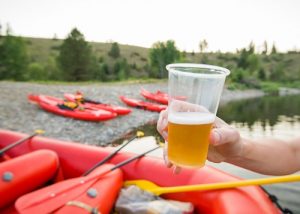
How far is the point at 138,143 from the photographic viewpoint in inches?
292

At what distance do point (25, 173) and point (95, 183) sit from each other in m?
0.69

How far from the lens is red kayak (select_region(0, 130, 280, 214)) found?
2.24 metres

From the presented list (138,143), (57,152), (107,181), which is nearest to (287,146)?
(107,181)

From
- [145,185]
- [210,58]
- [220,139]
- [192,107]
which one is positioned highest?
[192,107]

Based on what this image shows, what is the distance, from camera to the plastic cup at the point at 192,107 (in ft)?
2.72

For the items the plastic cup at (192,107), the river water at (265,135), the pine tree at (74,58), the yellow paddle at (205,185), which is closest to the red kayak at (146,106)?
the river water at (265,135)

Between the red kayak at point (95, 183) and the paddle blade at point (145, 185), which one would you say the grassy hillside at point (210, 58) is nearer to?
the red kayak at point (95, 183)

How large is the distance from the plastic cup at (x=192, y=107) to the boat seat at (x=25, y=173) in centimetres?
230

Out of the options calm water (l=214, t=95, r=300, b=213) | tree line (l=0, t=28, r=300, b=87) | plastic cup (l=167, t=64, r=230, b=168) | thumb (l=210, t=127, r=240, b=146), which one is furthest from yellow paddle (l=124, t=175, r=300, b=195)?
tree line (l=0, t=28, r=300, b=87)

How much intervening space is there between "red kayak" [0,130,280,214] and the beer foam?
54.1 inches

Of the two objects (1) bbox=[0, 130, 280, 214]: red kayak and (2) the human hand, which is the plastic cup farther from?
(1) bbox=[0, 130, 280, 214]: red kayak

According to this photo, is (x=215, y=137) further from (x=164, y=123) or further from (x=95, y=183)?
(x=95, y=183)

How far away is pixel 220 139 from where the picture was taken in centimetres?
97

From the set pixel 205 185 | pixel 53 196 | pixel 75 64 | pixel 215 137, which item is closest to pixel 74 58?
pixel 75 64
